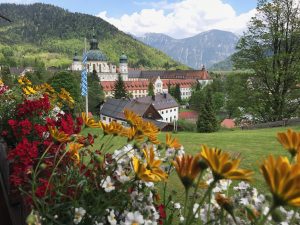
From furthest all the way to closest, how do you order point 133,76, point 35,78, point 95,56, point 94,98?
1. point 133,76
2. point 95,56
3. point 35,78
4. point 94,98

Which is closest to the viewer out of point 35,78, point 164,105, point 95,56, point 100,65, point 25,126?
point 25,126

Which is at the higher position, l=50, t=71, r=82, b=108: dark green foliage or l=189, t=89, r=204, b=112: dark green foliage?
l=50, t=71, r=82, b=108: dark green foliage

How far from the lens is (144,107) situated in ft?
170

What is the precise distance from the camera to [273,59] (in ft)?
71.2

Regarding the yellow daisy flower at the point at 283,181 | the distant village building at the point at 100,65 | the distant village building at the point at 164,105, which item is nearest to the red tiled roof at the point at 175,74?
the distant village building at the point at 100,65

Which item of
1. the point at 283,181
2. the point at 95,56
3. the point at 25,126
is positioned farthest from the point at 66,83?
the point at 95,56

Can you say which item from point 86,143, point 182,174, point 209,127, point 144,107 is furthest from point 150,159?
point 144,107

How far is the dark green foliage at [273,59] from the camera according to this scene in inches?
844

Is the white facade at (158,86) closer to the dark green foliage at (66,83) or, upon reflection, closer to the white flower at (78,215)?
the dark green foliage at (66,83)

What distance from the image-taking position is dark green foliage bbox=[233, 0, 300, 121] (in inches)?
844

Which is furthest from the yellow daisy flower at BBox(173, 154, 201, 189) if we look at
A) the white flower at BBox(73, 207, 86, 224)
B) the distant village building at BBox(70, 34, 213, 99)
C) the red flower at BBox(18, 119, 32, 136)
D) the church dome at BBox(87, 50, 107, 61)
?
the church dome at BBox(87, 50, 107, 61)

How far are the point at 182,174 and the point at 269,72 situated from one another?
21.0 m

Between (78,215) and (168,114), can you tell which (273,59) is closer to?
(78,215)

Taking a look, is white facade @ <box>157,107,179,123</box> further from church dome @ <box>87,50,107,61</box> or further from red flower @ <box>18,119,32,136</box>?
red flower @ <box>18,119,32,136</box>
